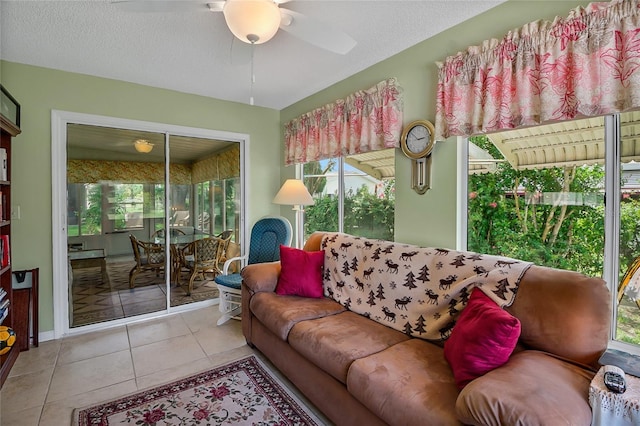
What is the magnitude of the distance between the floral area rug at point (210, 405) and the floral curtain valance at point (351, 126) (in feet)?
6.71

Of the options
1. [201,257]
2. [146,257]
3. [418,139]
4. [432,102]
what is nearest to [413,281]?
[418,139]

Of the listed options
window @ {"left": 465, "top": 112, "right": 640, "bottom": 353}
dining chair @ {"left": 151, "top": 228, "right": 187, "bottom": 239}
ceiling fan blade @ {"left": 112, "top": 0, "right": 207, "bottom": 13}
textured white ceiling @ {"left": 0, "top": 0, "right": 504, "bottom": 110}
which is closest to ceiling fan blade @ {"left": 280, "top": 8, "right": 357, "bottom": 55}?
textured white ceiling @ {"left": 0, "top": 0, "right": 504, "bottom": 110}

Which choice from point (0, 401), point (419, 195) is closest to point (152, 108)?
point (0, 401)

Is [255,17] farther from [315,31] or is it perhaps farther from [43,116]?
[43,116]

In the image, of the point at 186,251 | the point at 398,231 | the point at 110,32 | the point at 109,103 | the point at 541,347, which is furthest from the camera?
the point at 186,251

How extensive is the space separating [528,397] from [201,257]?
353 cm

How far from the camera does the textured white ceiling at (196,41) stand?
6.57 ft

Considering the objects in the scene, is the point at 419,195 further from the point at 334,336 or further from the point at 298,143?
the point at 298,143

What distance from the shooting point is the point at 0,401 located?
1.96 m

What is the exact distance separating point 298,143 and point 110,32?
203 cm

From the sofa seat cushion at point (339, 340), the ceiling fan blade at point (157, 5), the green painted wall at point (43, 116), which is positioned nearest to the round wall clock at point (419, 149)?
the sofa seat cushion at point (339, 340)

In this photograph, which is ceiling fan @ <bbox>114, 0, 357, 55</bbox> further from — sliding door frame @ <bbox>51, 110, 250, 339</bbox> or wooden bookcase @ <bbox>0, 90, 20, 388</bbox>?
sliding door frame @ <bbox>51, 110, 250, 339</bbox>

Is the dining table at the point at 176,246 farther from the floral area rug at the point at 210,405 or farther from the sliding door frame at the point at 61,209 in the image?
the floral area rug at the point at 210,405

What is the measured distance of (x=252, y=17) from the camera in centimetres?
152
